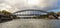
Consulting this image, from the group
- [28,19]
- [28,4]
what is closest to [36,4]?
[28,4]

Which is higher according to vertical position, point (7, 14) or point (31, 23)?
point (7, 14)

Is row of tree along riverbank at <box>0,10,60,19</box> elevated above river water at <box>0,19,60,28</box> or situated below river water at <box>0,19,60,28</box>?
above

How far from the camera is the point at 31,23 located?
1.98m

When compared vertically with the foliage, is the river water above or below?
below

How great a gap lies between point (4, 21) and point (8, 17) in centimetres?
8

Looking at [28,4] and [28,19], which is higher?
[28,4]

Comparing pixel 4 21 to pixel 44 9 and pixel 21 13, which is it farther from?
pixel 44 9

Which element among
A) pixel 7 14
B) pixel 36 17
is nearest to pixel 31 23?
pixel 36 17

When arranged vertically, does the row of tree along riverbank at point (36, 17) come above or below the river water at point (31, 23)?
above

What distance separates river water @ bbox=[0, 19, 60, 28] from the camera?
6.46ft

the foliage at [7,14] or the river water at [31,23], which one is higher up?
the foliage at [7,14]

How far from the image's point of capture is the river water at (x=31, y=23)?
1.97 meters

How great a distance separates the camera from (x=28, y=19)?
6.49ft

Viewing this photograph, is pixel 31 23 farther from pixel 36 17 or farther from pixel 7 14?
pixel 7 14
